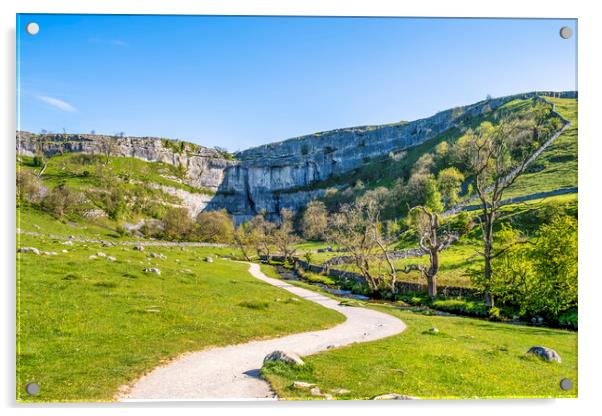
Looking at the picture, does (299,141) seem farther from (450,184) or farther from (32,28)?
(32,28)

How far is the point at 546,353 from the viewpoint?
1178 cm

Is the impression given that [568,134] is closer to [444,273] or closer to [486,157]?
[486,157]

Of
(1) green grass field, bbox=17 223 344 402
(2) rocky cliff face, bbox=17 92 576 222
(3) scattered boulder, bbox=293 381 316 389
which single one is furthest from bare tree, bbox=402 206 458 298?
(3) scattered boulder, bbox=293 381 316 389

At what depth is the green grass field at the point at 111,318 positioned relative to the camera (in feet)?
30.5

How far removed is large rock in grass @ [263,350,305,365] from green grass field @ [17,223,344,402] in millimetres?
2028

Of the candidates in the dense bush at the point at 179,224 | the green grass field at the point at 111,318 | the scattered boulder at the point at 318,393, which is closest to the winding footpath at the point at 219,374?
the green grass field at the point at 111,318

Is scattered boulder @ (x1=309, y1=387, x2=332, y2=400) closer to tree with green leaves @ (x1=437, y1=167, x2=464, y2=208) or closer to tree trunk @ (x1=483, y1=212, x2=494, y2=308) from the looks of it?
tree trunk @ (x1=483, y1=212, x2=494, y2=308)

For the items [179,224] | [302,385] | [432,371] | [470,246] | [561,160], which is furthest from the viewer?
[179,224]

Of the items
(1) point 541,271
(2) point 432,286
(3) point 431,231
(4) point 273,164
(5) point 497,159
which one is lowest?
(2) point 432,286

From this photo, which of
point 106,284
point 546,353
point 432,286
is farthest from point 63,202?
point 432,286

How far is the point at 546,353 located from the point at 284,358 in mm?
8605
